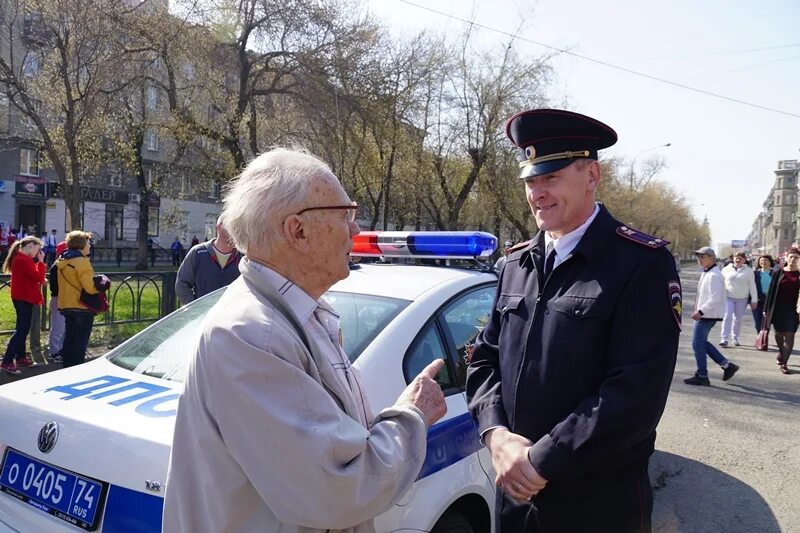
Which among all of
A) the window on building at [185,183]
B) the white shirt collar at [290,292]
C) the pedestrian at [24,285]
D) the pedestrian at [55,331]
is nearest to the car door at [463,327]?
the white shirt collar at [290,292]

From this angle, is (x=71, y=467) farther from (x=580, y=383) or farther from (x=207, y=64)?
(x=207, y=64)

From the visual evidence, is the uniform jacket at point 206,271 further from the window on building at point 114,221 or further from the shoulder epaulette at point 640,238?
the window on building at point 114,221

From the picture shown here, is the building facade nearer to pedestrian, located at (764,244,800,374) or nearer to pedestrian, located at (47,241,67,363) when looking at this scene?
pedestrian, located at (764,244,800,374)

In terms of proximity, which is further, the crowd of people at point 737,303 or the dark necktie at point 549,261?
the crowd of people at point 737,303

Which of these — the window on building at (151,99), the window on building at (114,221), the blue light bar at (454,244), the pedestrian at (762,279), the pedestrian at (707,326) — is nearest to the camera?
the blue light bar at (454,244)

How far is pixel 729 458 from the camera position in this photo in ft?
16.3

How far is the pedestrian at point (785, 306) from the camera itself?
8642 mm

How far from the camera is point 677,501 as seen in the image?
13.5 feet

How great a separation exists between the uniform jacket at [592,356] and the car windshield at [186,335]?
72cm

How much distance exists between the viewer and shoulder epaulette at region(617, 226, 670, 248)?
5.97 feet

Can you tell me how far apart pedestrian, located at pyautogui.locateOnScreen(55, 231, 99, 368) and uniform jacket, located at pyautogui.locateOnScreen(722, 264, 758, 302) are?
10542mm

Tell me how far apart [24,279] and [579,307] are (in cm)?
718

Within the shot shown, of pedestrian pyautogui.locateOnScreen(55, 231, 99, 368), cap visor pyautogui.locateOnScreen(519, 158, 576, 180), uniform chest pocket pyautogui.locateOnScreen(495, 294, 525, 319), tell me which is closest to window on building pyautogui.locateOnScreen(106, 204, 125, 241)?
pedestrian pyautogui.locateOnScreen(55, 231, 99, 368)

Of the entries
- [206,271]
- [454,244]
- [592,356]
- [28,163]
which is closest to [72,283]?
[206,271]
